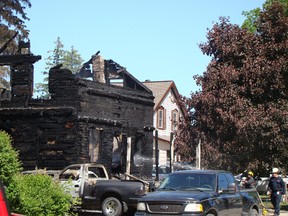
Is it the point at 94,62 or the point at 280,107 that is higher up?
the point at 94,62

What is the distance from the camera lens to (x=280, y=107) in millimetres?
18266

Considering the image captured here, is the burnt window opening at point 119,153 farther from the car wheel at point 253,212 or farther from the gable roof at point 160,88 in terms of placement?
the gable roof at point 160,88

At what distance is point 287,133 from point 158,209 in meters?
9.02

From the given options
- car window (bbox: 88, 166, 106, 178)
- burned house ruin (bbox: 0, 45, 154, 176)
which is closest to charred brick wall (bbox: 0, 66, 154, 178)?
burned house ruin (bbox: 0, 45, 154, 176)

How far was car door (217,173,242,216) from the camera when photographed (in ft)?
37.3

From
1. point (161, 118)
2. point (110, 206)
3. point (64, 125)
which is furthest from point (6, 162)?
point (161, 118)

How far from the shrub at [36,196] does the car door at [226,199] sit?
3429 mm

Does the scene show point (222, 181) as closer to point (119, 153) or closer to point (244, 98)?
point (244, 98)

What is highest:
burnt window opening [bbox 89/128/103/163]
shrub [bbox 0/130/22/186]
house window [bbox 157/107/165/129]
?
house window [bbox 157/107/165/129]

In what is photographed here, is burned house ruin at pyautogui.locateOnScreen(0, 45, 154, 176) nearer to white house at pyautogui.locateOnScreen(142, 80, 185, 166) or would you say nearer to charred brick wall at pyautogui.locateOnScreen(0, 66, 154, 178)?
charred brick wall at pyautogui.locateOnScreen(0, 66, 154, 178)

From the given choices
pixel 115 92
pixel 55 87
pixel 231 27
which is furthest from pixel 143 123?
pixel 231 27

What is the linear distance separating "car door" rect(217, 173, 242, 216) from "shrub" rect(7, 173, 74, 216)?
11.2 ft

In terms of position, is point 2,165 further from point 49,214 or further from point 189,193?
point 189,193

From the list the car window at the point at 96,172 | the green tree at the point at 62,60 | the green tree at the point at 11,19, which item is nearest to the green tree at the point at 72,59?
the green tree at the point at 62,60
